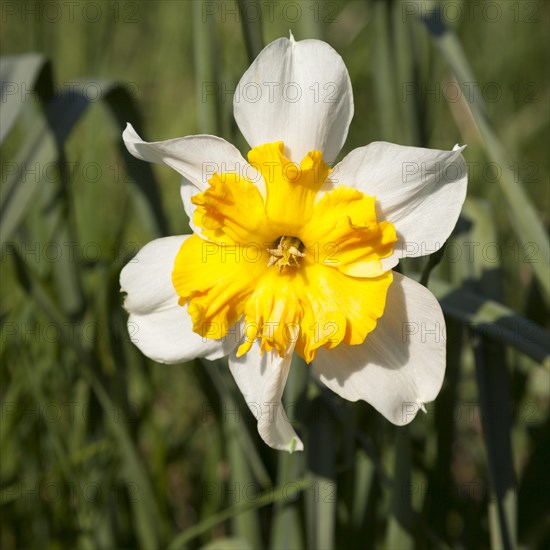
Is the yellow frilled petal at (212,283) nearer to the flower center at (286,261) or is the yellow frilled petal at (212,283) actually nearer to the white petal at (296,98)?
the flower center at (286,261)

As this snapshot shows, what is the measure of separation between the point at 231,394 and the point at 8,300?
2.71 feet

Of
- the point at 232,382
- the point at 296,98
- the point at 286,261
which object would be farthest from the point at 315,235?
the point at 232,382

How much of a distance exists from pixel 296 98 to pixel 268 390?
39 cm

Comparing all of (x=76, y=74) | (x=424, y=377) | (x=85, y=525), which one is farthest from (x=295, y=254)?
(x=76, y=74)

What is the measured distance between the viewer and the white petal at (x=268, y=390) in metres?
0.90

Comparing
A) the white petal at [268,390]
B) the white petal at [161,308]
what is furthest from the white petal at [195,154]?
the white petal at [268,390]

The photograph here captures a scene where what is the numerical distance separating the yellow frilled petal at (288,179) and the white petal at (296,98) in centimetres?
3

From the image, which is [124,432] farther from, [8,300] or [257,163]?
[8,300]

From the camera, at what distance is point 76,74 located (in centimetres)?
270

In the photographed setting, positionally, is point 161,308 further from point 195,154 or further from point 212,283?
point 195,154

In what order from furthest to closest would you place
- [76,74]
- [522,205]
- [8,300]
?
[76,74] < [8,300] < [522,205]

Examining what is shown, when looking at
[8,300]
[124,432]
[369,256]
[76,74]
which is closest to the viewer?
[369,256]

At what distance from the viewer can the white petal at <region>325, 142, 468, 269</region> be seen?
88 cm

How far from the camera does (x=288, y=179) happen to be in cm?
90
